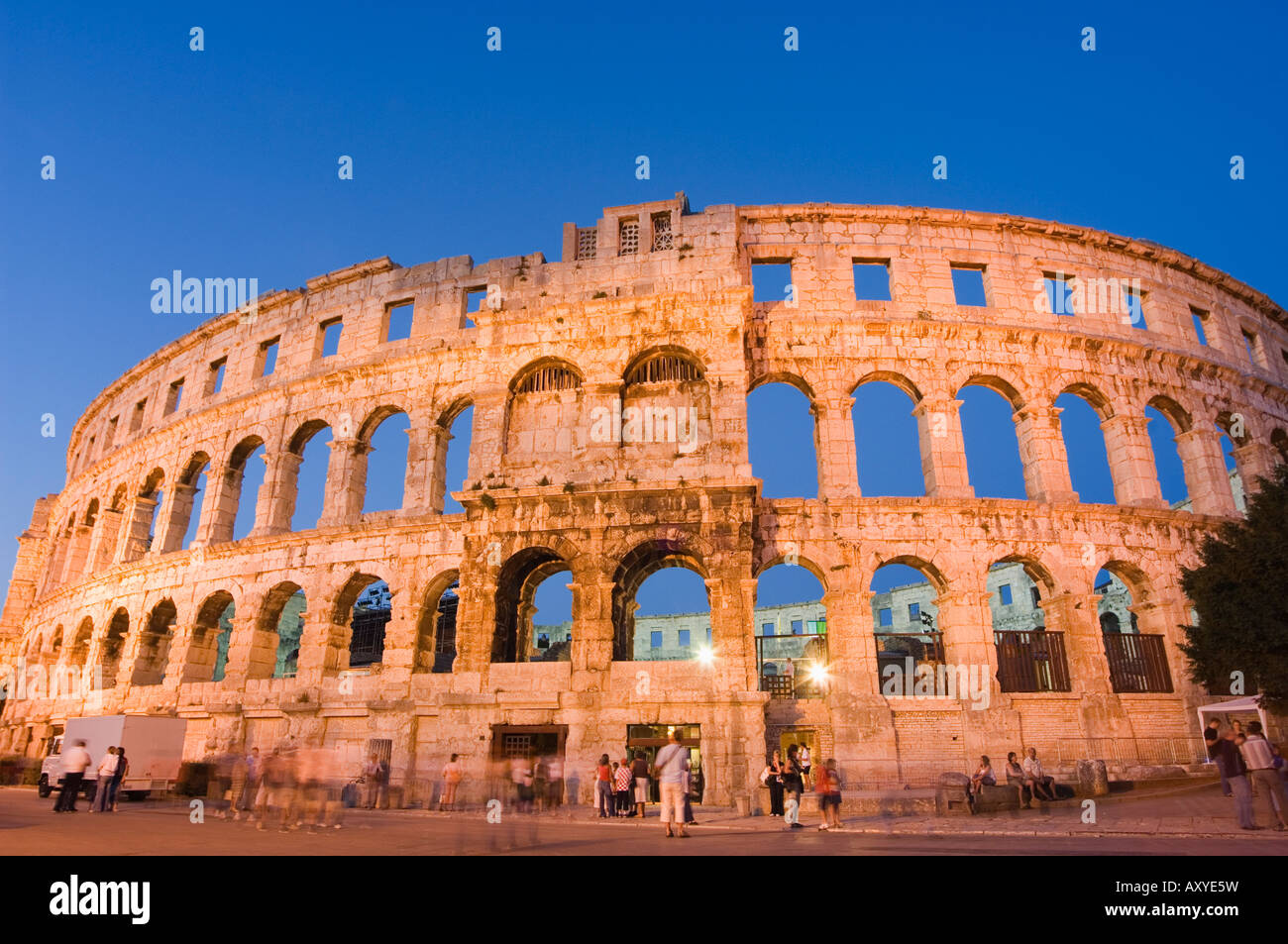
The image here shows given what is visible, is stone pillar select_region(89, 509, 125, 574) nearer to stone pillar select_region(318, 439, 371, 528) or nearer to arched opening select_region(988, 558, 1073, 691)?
stone pillar select_region(318, 439, 371, 528)

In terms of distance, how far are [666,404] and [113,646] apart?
67.3 feet

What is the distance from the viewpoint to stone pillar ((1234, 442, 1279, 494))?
2119 cm

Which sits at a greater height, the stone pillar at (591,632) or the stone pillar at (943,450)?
the stone pillar at (943,450)

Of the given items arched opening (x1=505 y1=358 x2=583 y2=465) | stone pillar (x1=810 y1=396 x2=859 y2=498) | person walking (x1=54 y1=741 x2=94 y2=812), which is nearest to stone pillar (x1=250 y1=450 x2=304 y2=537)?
arched opening (x1=505 y1=358 x2=583 y2=465)

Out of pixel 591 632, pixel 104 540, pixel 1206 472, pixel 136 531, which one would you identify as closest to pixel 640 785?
pixel 591 632

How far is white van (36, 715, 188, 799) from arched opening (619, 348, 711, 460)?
43.6ft

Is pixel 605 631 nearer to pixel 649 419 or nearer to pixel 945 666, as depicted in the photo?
pixel 649 419

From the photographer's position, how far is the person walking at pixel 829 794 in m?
11.1

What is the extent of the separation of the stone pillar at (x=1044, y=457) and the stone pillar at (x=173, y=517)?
25572 millimetres

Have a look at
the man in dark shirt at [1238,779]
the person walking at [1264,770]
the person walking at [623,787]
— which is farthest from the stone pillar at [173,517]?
the person walking at [1264,770]

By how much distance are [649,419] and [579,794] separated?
8471 mm

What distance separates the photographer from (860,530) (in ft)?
58.0

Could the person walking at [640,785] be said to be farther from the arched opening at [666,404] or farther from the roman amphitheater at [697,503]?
the arched opening at [666,404]
